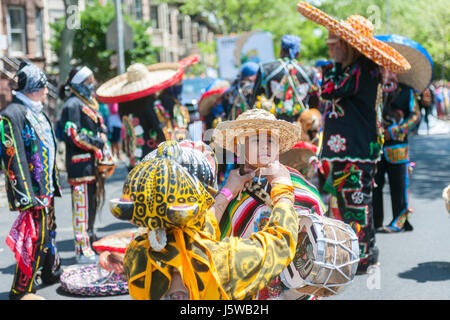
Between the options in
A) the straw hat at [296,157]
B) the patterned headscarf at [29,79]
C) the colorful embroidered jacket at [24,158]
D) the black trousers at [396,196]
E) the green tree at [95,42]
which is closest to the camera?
the straw hat at [296,157]

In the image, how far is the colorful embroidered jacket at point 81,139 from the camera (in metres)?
5.67

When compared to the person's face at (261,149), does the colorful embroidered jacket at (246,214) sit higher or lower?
lower

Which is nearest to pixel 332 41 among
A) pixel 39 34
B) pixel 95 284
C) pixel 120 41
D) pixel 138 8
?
pixel 95 284

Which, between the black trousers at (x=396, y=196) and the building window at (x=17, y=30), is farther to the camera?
the building window at (x=17, y=30)

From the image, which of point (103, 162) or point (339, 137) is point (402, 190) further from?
point (103, 162)

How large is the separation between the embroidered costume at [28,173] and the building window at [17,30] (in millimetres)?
19274

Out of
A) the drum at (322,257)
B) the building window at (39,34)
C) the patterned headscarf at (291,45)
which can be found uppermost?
the building window at (39,34)

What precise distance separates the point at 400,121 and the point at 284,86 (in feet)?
5.35

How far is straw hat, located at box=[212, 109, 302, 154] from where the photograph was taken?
8.32ft

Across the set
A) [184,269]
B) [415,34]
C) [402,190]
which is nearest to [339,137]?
[402,190]

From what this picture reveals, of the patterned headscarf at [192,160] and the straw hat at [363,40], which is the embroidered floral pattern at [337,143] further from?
the patterned headscarf at [192,160]

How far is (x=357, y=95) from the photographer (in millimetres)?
4828

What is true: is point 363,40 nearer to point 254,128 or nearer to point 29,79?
point 254,128

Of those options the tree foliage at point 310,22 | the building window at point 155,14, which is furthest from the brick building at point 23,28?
the building window at point 155,14
